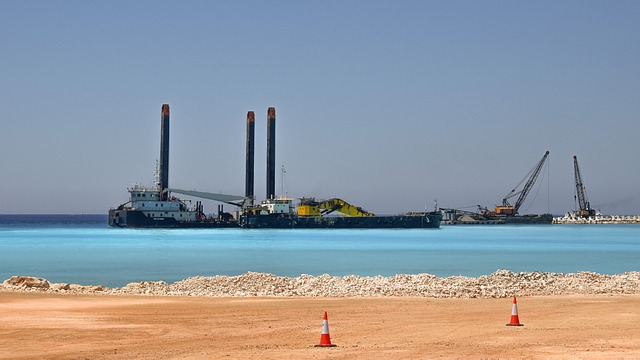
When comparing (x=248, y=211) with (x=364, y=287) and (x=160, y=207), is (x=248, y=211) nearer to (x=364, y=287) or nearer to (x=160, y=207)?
(x=160, y=207)

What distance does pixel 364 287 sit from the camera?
35094 mm

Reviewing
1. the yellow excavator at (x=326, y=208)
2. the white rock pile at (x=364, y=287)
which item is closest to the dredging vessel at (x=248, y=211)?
the yellow excavator at (x=326, y=208)

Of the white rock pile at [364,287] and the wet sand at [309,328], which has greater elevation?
the white rock pile at [364,287]

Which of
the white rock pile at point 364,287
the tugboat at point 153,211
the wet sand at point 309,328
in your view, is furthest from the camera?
the tugboat at point 153,211

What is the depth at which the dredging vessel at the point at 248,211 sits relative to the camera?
155 metres

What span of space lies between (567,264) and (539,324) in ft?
139

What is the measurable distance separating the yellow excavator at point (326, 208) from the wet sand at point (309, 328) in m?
132

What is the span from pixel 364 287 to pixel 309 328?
39.1 feet

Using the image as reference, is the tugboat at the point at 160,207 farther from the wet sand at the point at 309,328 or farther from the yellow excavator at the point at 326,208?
the wet sand at the point at 309,328

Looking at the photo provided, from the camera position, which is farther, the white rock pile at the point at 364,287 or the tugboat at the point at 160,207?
the tugboat at the point at 160,207

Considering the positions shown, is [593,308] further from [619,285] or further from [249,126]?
[249,126]

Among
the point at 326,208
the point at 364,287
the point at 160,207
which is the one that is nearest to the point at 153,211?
the point at 160,207

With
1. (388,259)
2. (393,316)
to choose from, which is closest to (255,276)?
(393,316)

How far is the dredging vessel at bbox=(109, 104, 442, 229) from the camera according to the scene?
6112 inches
